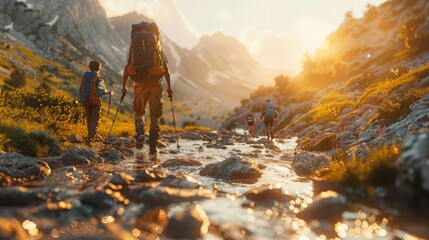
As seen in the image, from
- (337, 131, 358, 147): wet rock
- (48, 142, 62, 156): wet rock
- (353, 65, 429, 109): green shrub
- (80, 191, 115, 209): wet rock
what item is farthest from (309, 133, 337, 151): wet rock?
(80, 191, 115, 209): wet rock

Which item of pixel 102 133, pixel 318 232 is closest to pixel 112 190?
pixel 318 232

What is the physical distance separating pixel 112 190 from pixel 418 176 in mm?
4520

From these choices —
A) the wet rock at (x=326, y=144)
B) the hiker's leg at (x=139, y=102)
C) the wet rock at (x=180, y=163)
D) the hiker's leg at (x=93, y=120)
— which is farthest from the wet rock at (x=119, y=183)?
the wet rock at (x=326, y=144)

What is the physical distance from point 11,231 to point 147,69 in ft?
27.1

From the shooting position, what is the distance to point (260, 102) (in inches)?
2719

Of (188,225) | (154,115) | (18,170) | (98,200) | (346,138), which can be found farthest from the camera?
(346,138)

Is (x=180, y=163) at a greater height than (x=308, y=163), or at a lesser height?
lesser

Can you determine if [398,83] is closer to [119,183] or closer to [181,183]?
[181,183]

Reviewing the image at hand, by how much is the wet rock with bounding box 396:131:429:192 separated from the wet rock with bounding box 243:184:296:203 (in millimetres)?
2065

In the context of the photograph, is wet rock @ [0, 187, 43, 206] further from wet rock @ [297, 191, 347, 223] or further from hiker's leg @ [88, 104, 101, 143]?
hiker's leg @ [88, 104, 101, 143]

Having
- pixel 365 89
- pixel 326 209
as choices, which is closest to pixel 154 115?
pixel 326 209

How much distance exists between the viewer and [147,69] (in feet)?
36.8

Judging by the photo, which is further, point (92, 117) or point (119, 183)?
point (92, 117)

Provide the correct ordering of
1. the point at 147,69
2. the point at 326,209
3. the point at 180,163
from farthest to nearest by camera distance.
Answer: the point at 147,69
the point at 180,163
the point at 326,209
